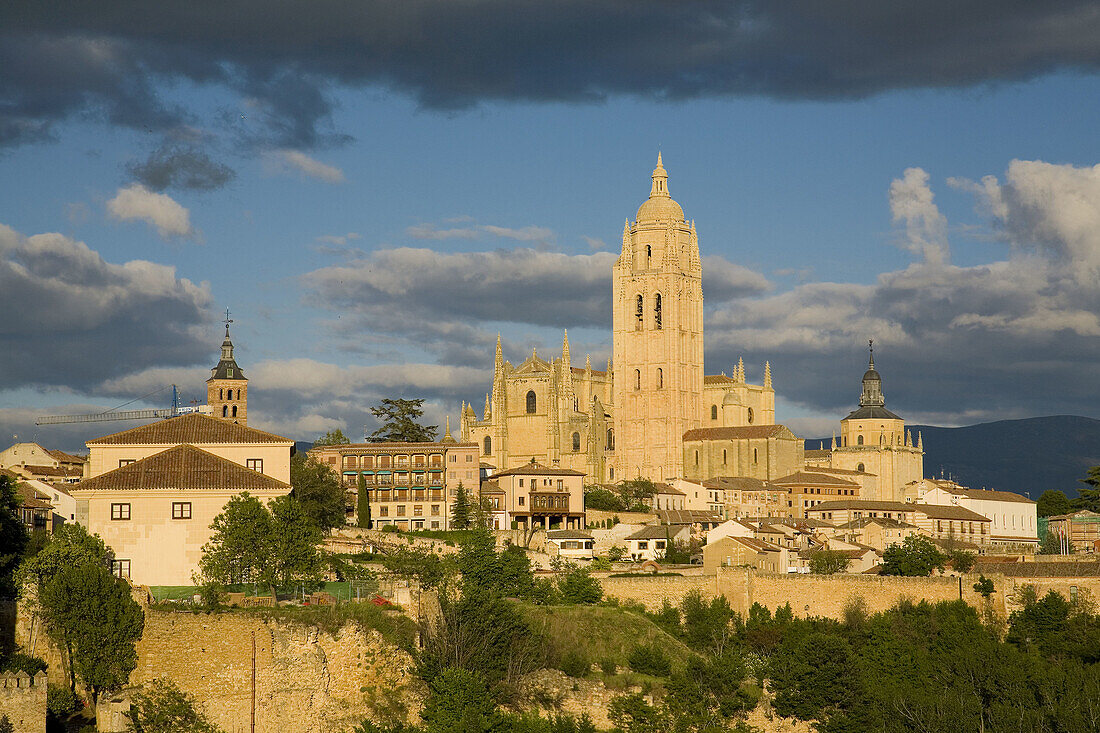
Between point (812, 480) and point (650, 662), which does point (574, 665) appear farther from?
point (812, 480)

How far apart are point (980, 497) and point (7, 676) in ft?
286

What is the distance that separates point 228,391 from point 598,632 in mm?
87566

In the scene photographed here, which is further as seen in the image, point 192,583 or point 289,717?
point 192,583

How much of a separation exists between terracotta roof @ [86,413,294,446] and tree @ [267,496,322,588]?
29.7 ft

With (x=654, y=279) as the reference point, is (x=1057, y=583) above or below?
below

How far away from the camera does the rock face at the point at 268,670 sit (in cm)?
4025

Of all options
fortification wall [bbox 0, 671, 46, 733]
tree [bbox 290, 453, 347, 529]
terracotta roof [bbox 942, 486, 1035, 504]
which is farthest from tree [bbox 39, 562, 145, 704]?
terracotta roof [bbox 942, 486, 1035, 504]

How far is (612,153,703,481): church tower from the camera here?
129875mm

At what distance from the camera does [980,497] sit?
112 meters

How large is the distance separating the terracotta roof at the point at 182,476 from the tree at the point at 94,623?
9.03 meters

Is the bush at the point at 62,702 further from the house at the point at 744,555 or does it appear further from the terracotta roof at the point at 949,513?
the terracotta roof at the point at 949,513

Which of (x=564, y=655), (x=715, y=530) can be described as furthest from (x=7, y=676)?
(x=715, y=530)

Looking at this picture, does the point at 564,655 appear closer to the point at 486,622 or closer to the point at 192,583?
the point at 486,622

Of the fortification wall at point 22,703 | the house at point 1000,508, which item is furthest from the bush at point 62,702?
the house at point 1000,508
